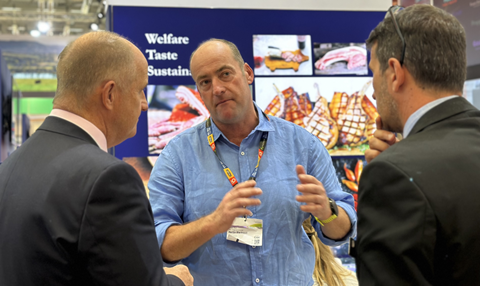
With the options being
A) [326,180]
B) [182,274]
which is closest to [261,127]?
[326,180]

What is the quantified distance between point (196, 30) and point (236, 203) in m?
3.02

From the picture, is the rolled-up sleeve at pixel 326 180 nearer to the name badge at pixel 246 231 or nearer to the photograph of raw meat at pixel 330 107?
the name badge at pixel 246 231

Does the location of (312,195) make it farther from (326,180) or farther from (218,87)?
(218,87)

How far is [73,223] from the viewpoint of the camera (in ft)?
4.34

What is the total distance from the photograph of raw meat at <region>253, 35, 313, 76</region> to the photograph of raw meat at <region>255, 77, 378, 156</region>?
9 centimetres

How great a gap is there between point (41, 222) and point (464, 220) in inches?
46.8

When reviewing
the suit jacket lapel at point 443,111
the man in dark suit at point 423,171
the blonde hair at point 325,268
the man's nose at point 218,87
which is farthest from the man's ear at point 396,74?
the blonde hair at point 325,268

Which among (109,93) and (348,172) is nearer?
(109,93)

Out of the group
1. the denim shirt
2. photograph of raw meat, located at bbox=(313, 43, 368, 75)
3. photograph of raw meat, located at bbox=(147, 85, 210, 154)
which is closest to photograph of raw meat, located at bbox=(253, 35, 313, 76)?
photograph of raw meat, located at bbox=(313, 43, 368, 75)

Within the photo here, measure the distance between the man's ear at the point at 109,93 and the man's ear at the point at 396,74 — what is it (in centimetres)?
97

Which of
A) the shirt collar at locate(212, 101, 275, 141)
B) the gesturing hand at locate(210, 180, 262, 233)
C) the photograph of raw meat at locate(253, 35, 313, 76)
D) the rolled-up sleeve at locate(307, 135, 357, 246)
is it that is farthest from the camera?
the photograph of raw meat at locate(253, 35, 313, 76)

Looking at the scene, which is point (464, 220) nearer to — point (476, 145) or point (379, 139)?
point (476, 145)

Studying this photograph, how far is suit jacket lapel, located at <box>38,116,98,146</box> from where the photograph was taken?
1.53m

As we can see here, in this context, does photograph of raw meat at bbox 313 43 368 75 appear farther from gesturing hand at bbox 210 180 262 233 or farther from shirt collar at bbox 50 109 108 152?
shirt collar at bbox 50 109 108 152
